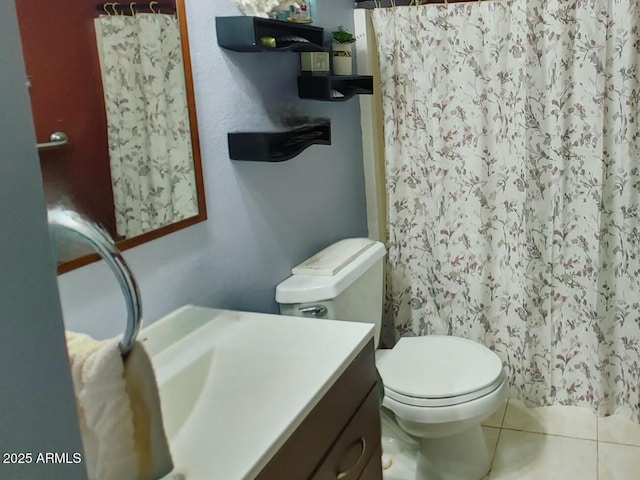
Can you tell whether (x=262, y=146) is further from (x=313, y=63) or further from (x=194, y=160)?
(x=313, y=63)

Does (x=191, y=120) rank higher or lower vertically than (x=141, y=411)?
higher

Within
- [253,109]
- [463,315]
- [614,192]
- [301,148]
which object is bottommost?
[463,315]

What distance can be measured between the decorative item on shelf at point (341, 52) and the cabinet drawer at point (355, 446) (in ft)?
3.75

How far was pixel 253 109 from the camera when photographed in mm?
1736

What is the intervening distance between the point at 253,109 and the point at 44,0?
28.0 inches

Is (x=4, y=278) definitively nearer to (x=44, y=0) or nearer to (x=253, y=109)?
(x=44, y=0)

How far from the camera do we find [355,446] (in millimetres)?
1384

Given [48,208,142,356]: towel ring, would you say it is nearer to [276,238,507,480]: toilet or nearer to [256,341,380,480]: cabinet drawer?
[256,341,380,480]: cabinet drawer

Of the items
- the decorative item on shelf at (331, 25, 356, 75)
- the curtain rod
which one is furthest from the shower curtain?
the decorative item on shelf at (331, 25, 356, 75)

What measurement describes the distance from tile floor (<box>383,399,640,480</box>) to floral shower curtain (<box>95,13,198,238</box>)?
1.34 m

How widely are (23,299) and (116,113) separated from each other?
84 centimetres

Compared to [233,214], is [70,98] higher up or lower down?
higher up

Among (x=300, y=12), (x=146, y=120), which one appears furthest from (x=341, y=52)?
(x=146, y=120)

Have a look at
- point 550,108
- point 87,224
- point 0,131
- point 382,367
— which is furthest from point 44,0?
point 550,108
